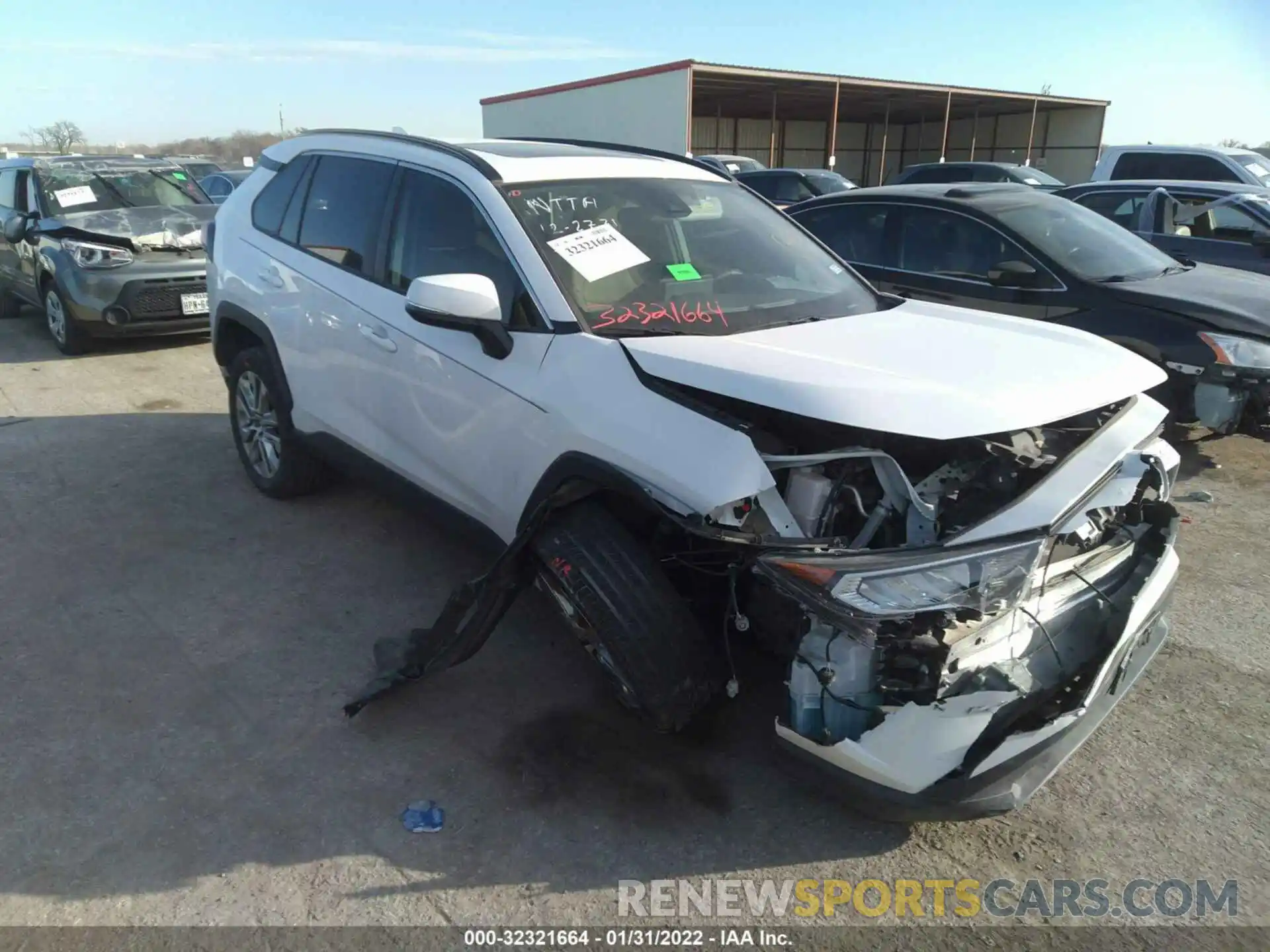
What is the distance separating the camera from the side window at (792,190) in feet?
54.3

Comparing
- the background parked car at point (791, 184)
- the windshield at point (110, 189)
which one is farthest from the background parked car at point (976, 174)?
the windshield at point (110, 189)

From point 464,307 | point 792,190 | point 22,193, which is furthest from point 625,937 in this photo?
point 792,190

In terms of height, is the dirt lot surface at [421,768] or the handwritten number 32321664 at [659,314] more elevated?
the handwritten number 32321664 at [659,314]

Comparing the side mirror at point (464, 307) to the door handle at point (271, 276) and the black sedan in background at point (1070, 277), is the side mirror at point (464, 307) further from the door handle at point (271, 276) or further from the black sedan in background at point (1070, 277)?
the black sedan in background at point (1070, 277)

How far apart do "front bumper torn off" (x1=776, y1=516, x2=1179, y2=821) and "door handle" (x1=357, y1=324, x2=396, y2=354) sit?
2.18 m

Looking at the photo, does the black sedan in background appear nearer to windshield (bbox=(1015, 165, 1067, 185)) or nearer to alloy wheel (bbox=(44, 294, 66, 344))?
alloy wheel (bbox=(44, 294, 66, 344))

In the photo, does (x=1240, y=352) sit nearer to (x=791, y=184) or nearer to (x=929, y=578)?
(x=929, y=578)

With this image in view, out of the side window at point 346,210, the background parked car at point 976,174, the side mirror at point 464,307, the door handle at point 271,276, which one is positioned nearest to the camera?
the side mirror at point 464,307

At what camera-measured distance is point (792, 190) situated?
16.7 m

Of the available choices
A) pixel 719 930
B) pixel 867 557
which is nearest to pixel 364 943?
pixel 719 930

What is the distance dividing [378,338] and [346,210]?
821mm

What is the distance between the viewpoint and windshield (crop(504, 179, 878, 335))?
315cm

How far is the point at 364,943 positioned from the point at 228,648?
5.59 feet

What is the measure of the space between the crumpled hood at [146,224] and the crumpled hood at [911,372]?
24.5 feet
